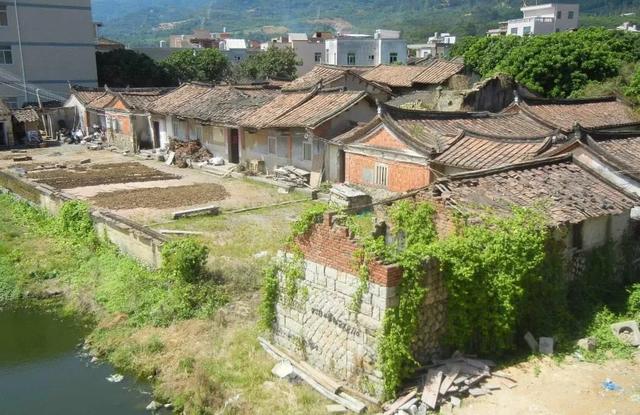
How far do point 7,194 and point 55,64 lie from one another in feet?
81.4

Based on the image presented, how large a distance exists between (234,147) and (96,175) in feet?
21.3

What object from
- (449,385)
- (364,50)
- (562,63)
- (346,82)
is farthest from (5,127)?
(364,50)

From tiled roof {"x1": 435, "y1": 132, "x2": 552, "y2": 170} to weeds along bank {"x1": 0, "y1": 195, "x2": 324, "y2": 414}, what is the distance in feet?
24.0

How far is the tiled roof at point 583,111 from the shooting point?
22.9 meters

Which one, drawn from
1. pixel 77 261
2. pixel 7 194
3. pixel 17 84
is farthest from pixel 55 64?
pixel 77 261

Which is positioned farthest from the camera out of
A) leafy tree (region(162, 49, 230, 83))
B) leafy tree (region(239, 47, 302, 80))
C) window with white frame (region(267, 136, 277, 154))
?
leafy tree (region(239, 47, 302, 80))

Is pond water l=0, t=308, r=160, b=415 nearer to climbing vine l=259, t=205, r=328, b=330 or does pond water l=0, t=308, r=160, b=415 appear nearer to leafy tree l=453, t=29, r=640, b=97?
climbing vine l=259, t=205, r=328, b=330

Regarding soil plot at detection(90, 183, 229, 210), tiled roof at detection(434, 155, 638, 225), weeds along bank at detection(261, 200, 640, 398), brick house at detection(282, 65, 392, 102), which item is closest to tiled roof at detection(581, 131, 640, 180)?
tiled roof at detection(434, 155, 638, 225)

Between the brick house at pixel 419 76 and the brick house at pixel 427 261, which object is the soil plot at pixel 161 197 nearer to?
the brick house at pixel 427 261

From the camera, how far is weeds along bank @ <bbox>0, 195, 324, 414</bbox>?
397 inches

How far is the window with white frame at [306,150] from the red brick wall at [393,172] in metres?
2.74

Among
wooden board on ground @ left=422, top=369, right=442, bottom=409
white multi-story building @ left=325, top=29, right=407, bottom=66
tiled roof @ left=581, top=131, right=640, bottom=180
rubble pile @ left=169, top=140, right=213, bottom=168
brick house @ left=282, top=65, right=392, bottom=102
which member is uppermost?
white multi-story building @ left=325, top=29, right=407, bottom=66

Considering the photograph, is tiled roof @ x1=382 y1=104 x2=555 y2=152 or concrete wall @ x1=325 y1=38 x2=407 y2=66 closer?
tiled roof @ x1=382 y1=104 x2=555 y2=152

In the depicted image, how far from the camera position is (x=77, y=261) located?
661 inches
